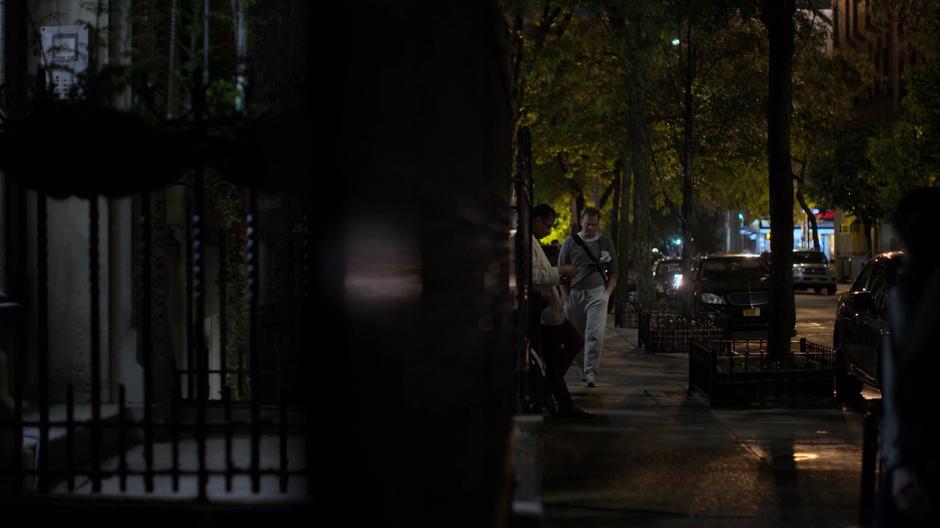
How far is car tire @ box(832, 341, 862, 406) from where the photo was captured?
37.3ft

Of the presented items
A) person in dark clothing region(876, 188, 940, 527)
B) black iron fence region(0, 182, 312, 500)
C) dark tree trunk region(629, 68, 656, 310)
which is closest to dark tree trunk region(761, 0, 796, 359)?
black iron fence region(0, 182, 312, 500)

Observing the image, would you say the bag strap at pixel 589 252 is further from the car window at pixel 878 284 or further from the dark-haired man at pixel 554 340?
the car window at pixel 878 284

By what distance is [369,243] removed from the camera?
7.54 ft

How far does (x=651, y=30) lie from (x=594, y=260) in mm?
5866

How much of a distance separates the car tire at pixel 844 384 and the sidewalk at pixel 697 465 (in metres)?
1.10

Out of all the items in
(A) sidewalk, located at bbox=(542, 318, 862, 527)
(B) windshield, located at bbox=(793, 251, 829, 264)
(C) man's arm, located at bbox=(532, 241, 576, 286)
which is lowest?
(A) sidewalk, located at bbox=(542, 318, 862, 527)

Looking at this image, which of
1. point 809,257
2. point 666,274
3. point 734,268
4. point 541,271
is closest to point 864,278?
point 541,271

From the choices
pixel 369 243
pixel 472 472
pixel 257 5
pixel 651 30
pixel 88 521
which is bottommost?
pixel 88 521

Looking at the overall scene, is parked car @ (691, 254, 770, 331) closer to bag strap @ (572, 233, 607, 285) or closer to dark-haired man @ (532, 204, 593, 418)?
bag strap @ (572, 233, 607, 285)

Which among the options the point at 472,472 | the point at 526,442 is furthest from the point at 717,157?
the point at 472,472

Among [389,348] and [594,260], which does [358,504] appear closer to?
[389,348]

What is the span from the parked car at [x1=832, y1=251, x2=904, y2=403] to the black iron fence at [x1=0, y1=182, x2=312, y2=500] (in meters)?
5.38

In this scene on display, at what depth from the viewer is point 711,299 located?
20.3 meters

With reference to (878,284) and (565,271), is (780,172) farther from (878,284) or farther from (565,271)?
(565,271)
